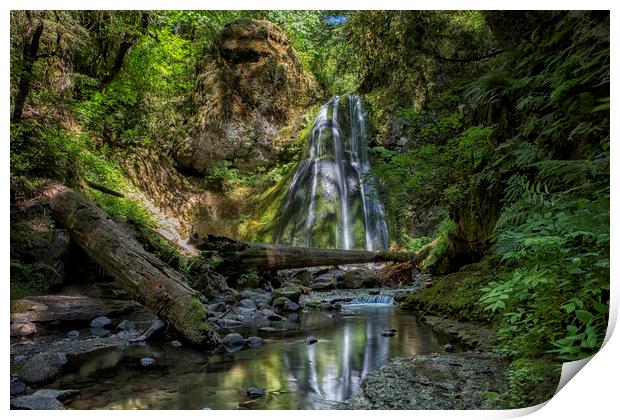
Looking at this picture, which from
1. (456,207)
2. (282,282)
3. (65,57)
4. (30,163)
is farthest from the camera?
(282,282)

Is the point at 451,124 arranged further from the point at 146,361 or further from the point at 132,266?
the point at 146,361

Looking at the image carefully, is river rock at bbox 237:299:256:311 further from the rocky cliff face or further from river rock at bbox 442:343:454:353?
river rock at bbox 442:343:454:353

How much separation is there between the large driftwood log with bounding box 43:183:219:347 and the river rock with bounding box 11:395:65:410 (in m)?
0.93

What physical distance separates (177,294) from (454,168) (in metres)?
2.44

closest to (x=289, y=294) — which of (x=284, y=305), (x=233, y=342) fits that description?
(x=284, y=305)

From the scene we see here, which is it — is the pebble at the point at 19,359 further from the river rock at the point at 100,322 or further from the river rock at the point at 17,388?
the river rock at the point at 100,322

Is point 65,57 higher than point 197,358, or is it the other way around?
point 65,57

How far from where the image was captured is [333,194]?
8547mm

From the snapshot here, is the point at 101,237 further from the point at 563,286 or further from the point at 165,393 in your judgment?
the point at 563,286

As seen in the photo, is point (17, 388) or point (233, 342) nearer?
point (17, 388)

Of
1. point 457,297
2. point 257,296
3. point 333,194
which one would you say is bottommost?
point 257,296

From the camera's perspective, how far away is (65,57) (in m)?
3.06

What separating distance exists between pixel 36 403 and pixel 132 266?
1245 mm
